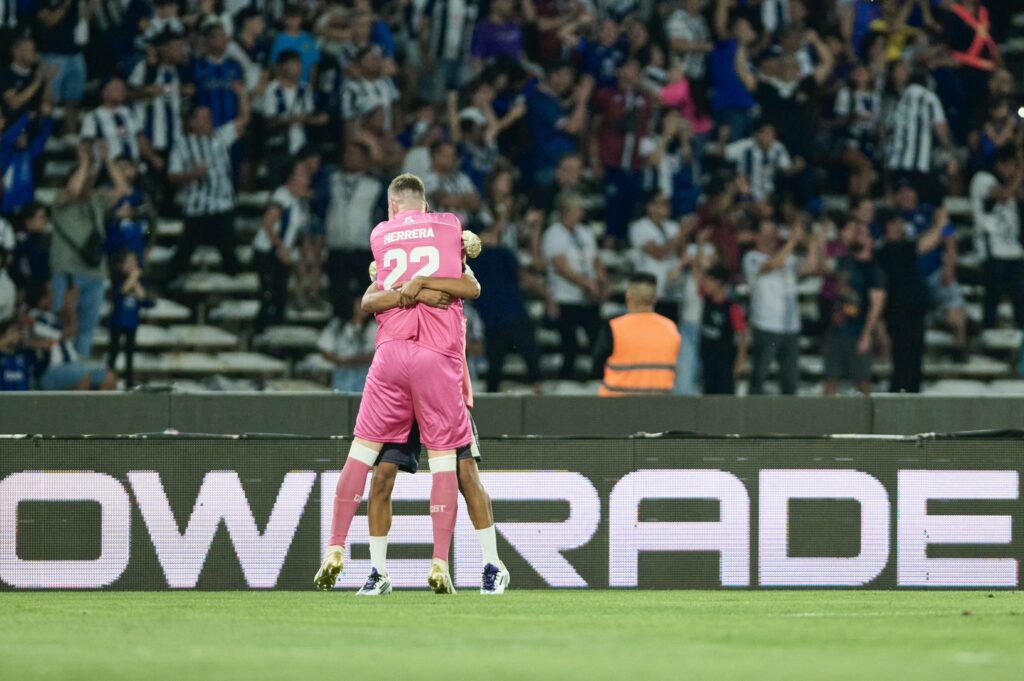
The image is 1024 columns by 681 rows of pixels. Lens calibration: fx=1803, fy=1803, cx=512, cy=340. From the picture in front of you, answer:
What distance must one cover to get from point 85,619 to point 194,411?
5.13 m

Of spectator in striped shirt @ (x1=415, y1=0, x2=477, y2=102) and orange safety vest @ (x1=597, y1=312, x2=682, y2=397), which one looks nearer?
orange safety vest @ (x1=597, y1=312, x2=682, y2=397)

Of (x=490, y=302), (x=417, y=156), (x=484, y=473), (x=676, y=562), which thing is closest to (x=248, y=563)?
(x=484, y=473)

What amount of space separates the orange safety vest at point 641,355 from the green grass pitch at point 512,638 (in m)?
3.54

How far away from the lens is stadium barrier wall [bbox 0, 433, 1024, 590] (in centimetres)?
957

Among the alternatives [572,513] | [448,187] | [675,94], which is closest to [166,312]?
[448,187]

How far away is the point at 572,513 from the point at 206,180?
7408 mm

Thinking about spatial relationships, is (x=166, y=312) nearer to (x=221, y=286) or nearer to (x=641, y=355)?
(x=221, y=286)

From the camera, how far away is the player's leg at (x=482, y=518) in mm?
8117

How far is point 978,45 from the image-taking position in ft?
60.1

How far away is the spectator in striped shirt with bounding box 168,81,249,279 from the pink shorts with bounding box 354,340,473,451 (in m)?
8.30

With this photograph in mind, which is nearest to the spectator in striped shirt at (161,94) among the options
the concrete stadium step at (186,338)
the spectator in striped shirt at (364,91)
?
the spectator in striped shirt at (364,91)

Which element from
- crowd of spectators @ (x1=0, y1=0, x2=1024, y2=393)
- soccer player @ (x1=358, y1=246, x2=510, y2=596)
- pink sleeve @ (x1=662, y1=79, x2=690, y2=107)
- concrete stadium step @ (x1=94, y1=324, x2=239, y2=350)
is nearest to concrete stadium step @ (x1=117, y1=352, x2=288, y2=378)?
concrete stadium step @ (x1=94, y1=324, x2=239, y2=350)

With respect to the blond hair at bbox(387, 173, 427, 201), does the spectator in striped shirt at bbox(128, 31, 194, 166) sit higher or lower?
higher

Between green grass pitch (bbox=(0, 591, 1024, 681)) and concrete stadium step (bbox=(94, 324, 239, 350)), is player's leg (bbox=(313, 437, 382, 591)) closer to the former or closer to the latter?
green grass pitch (bbox=(0, 591, 1024, 681))
